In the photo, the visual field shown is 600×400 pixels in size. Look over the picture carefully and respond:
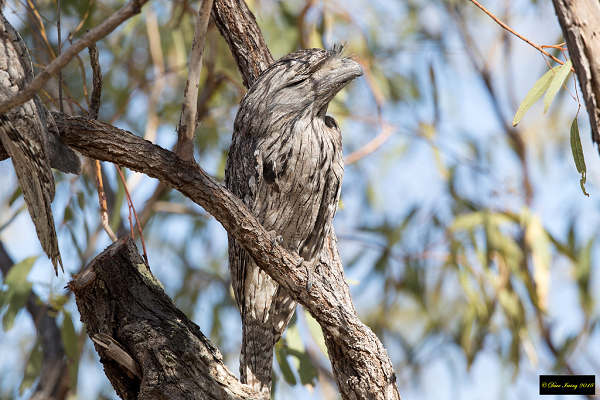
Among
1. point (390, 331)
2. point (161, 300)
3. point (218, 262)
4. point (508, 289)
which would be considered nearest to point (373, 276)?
point (390, 331)

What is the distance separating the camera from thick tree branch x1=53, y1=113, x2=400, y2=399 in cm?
154

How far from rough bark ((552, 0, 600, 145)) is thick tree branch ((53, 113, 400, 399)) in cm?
93

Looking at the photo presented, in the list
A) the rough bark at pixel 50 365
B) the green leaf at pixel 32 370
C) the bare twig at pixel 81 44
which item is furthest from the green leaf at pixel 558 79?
the green leaf at pixel 32 370

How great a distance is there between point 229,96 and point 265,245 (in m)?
3.57

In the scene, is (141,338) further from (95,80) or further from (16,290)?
(16,290)

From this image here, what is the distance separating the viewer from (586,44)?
1.11 meters

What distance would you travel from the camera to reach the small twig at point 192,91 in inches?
56.8

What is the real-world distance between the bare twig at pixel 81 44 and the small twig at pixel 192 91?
35 cm

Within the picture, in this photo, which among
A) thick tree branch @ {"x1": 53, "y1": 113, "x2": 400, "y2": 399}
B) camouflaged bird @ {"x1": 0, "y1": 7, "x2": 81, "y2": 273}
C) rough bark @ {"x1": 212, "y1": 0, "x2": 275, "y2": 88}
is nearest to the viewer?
camouflaged bird @ {"x1": 0, "y1": 7, "x2": 81, "y2": 273}

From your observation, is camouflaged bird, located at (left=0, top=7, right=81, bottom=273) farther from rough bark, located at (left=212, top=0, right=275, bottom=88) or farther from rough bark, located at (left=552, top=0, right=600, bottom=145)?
rough bark, located at (left=552, top=0, right=600, bottom=145)

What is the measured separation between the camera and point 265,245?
1.64m

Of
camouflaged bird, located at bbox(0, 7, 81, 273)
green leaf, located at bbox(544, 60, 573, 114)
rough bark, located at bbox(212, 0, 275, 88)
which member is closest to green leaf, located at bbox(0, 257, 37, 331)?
camouflaged bird, located at bbox(0, 7, 81, 273)

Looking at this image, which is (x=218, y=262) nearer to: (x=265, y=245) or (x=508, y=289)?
(x=508, y=289)

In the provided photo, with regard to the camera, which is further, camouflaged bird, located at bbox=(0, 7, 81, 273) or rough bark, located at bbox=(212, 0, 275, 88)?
rough bark, located at bbox=(212, 0, 275, 88)
